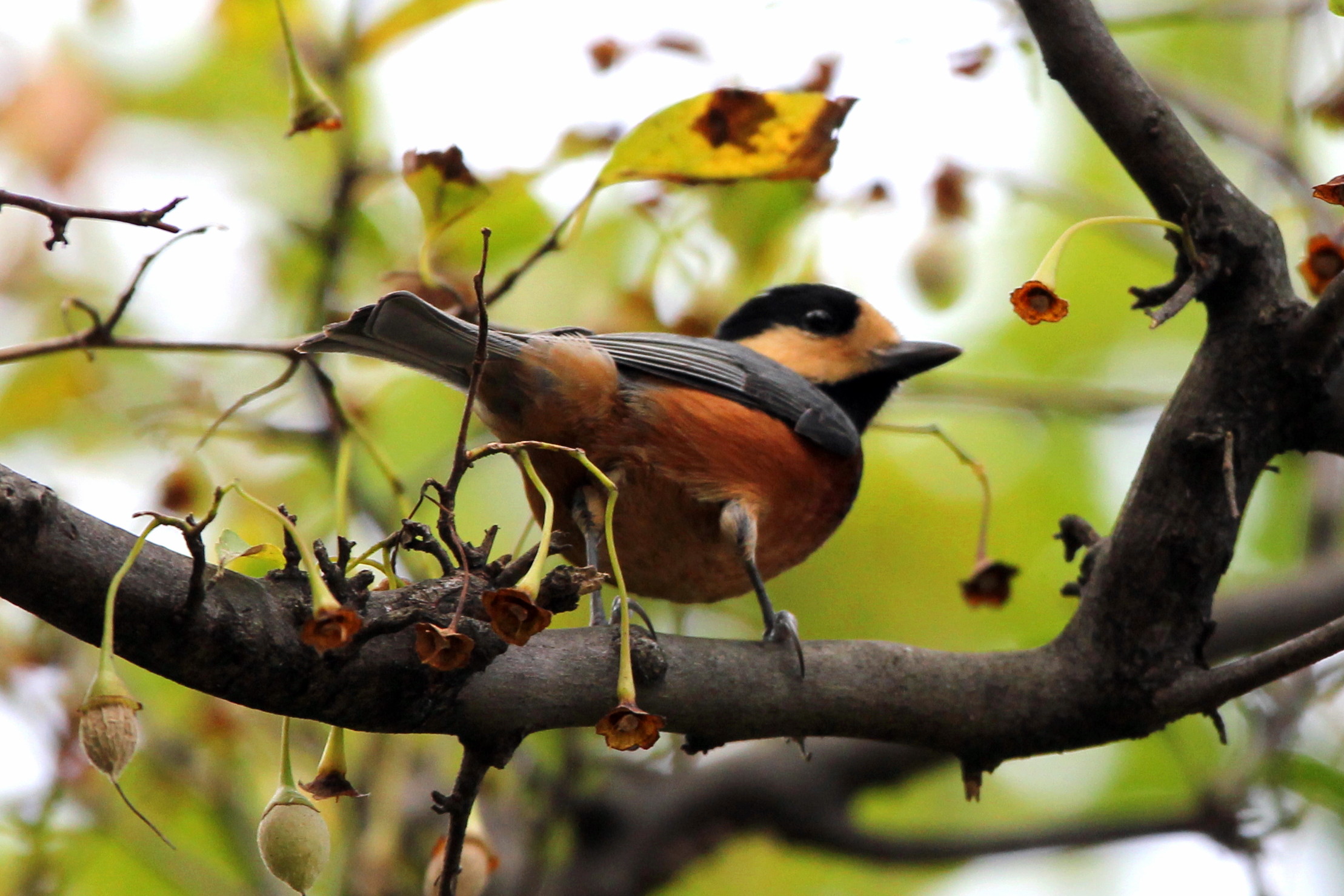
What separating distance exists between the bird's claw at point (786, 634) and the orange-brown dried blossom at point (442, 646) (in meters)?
0.88

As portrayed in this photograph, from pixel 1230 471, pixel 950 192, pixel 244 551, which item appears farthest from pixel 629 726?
pixel 950 192

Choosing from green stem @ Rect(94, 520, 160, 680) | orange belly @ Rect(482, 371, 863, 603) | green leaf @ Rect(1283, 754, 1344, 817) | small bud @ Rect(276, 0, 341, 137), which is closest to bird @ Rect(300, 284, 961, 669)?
orange belly @ Rect(482, 371, 863, 603)

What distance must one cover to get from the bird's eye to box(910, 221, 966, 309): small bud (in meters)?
0.39

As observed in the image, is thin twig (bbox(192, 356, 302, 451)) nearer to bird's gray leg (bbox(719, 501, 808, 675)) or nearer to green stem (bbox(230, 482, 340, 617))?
green stem (bbox(230, 482, 340, 617))

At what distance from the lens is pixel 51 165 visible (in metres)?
5.00

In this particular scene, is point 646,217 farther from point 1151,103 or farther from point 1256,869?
point 1256,869

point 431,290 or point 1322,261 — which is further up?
point 431,290

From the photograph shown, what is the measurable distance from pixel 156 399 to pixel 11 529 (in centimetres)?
274

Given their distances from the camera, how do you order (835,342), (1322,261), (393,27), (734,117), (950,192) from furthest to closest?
1. (835,342)
2. (950,192)
3. (393,27)
4. (734,117)
5. (1322,261)

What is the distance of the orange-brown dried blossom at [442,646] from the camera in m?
1.90

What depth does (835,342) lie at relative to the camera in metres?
4.57

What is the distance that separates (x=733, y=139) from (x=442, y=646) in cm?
163

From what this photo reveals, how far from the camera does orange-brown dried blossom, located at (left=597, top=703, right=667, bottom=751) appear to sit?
2006mm

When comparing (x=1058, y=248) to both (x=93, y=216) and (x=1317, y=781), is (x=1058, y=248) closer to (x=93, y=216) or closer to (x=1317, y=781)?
(x=93, y=216)
